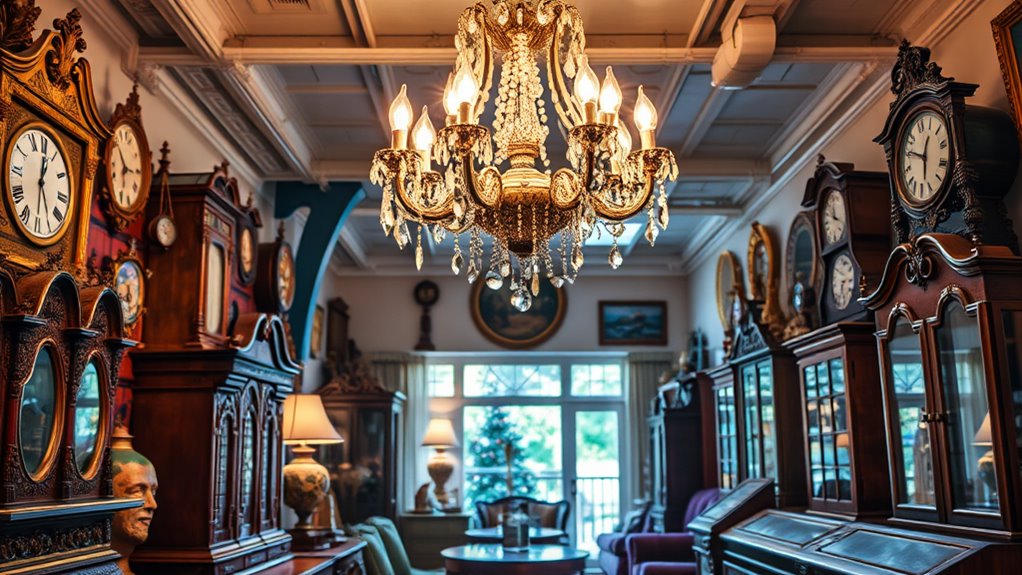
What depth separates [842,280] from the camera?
5605 millimetres

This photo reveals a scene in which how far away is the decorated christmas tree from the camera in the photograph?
1096 cm

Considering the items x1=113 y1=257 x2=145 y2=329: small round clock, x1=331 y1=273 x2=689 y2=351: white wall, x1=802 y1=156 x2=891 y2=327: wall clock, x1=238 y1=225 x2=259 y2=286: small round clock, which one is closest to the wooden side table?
x1=331 y1=273 x2=689 y2=351: white wall

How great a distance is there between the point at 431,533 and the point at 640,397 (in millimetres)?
3071

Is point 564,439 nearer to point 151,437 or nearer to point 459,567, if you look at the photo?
point 459,567

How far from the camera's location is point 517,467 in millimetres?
11008

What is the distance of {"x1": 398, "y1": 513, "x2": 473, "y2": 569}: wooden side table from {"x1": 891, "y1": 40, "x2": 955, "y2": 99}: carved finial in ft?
21.9

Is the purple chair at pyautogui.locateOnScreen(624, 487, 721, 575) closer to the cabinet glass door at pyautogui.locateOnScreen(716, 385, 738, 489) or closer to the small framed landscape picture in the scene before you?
the cabinet glass door at pyautogui.locateOnScreen(716, 385, 738, 489)

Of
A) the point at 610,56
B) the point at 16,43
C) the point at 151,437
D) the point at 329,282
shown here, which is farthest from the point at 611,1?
the point at 329,282

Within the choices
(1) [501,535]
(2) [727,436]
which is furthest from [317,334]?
(2) [727,436]

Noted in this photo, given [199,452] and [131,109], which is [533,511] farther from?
[131,109]

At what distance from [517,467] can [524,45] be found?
314 inches

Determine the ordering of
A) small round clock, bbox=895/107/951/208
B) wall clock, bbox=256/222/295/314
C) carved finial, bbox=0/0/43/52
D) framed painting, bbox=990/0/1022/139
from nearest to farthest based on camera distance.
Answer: carved finial, bbox=0/0/43/52 < framed painting, bbox=990/0/1022/139 < small round clock, bbox=895/107/951/208 < wall clock, bbox=256/222/295/314

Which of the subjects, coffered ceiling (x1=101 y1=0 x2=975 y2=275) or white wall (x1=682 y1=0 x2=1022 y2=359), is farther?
coffered ceiling (x1=101 y1=0 x2=975 y2=275)

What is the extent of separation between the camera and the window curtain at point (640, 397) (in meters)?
10.8
